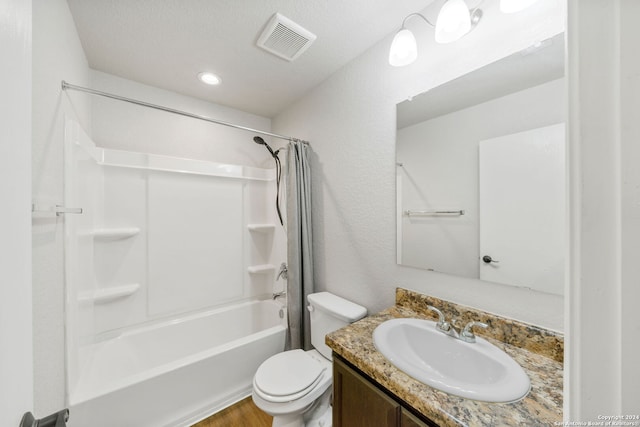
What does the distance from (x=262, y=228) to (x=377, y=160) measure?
4.84 feet

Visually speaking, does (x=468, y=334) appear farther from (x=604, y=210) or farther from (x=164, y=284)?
(x=164, y=284)

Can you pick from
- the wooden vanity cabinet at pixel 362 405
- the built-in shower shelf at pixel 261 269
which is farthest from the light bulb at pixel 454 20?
the built-in shower shelf at pixel 261 269

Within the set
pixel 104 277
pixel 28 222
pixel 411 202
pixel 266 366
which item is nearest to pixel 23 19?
pixel 28 222

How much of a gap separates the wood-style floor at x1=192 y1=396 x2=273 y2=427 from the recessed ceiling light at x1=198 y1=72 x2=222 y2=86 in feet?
8.12

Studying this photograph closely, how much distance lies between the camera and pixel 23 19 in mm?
412

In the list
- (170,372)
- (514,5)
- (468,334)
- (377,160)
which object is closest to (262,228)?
(170,372)

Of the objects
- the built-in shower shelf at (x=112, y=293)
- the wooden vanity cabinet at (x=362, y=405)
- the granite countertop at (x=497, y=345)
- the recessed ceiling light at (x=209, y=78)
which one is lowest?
the wooden vanity cabinet at (x=362, y=405)

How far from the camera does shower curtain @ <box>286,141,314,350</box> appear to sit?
1.79 meters

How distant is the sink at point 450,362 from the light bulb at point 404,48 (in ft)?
4.31

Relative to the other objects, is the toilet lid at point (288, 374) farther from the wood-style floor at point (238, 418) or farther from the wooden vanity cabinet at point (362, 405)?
the wood-style floor at point (238, 418)

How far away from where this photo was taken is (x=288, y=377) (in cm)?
128

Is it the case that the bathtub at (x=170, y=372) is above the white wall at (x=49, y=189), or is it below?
below

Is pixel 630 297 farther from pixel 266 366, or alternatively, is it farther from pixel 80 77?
pixel 80 77

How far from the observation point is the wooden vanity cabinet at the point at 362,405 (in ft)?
2.35
